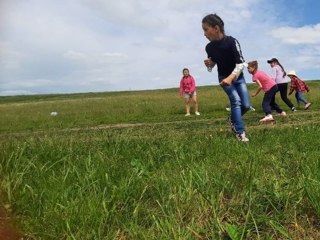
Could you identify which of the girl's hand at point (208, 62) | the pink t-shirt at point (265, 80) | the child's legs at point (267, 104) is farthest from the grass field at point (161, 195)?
the pink t-shirt at point (265, 80)

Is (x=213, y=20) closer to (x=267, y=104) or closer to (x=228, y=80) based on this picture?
(x=228, y=80)

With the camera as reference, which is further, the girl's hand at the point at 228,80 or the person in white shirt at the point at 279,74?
the person in white shirt at the point at 279,74

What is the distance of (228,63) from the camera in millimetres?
6996

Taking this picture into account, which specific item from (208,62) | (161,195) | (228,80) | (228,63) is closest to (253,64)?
(208,62)

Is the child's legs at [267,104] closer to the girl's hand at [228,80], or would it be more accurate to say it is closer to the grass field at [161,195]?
the girl's hand at [228,80]

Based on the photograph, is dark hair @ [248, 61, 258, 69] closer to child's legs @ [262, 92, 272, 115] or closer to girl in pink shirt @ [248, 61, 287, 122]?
girl in pink shirt @ [248, 61, 287, 122]

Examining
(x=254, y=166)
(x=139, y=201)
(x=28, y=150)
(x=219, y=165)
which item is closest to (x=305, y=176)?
(x=254, y=166)

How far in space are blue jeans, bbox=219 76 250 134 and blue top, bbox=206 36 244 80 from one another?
0.15 m

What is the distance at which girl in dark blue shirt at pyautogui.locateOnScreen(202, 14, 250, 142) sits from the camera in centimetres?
675

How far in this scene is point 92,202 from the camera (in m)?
A: 3.26

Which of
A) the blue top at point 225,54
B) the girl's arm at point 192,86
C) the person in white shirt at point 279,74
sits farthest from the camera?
the girl's arm at point 192,86

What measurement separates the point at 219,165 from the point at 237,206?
112 centimetres

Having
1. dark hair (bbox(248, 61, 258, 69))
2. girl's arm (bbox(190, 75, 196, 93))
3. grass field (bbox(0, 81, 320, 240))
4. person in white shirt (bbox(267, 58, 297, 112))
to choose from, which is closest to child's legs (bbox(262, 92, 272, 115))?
dark hair (bbox(248, 61, 258, 69))

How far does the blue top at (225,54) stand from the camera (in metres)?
6.80
